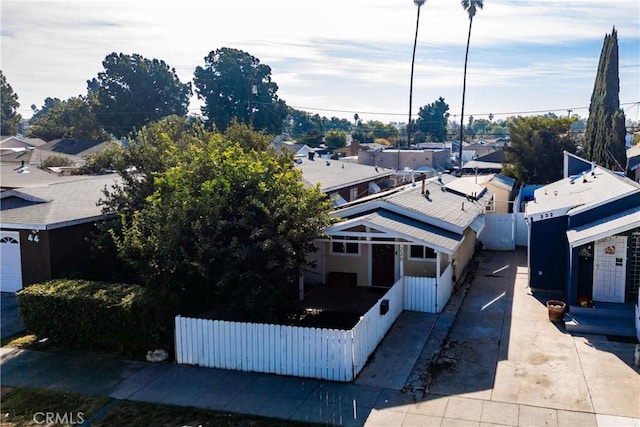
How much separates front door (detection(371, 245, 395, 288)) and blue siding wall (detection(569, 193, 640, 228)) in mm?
6103

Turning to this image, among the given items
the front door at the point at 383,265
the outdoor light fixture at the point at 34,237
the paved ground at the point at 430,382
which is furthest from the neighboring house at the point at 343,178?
the paved ground at the point at 430,382

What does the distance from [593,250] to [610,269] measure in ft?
2.36

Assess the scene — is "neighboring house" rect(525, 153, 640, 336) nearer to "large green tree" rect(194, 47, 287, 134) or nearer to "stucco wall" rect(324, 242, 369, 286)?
"stucco wall" rect(324, 242, 369, 286)

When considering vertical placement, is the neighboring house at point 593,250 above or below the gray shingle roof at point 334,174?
below

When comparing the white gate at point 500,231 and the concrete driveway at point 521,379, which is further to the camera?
the white gate at point 500,231

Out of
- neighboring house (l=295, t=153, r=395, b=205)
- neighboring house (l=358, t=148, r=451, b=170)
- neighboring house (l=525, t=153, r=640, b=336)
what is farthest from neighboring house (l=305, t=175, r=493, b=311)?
neighboring house (l=358, t=148, r=451, b=170)

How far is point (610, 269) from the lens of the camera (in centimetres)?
1612

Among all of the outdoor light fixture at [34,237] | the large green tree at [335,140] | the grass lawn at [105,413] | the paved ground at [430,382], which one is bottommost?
the grass lawn at [105,413]

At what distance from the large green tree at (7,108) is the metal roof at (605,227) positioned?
338 feet

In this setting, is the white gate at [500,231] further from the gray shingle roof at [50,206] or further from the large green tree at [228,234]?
the gray shingle roof at [50,206]

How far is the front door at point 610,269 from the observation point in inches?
629

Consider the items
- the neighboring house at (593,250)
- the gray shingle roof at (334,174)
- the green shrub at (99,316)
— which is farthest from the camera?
the gray shingle roof at (334,174)

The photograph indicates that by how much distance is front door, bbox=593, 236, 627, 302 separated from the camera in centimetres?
1597

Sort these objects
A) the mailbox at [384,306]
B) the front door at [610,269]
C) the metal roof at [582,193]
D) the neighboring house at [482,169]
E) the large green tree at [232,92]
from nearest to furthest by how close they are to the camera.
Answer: the mailbox at [384,306] → the front door at [610,269] → the metal roof at [582,193] → the neighboring house at [482,169] → the large green tree at [232,92]
